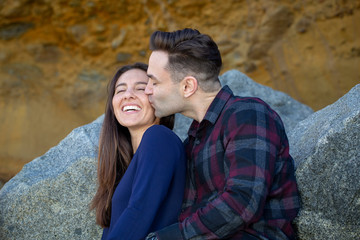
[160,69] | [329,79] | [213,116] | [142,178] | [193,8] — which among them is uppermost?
[160,69]

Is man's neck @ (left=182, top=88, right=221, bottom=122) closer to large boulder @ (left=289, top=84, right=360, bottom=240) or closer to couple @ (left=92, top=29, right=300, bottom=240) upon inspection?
couple @ (left=92, top=29, right=300, bottom=240)

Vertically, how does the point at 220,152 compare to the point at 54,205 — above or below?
above

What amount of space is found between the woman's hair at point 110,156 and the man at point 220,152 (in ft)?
1.38

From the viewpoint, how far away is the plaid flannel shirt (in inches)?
60.0

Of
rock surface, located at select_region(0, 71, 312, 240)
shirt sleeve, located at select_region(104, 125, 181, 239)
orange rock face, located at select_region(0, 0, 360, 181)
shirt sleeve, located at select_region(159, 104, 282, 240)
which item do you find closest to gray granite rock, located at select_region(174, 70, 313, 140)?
rock surface, located at select_region(0, 71, 312, 240)

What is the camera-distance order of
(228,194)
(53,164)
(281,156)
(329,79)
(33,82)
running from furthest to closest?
(33,82) < (329,79) < (53,164) < (281,156) < (228,194)

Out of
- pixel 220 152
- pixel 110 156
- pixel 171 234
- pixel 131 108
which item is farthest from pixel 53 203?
pixel 220 152

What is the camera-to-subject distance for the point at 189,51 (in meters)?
1.94

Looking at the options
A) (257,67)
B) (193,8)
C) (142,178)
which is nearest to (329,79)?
(257,67)

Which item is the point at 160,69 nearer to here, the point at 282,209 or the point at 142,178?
the point at 142,178

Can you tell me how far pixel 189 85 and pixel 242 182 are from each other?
2.07 ft

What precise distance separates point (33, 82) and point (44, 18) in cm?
96

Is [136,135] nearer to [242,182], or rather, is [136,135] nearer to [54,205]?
[54,205]

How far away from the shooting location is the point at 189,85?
196 cm
